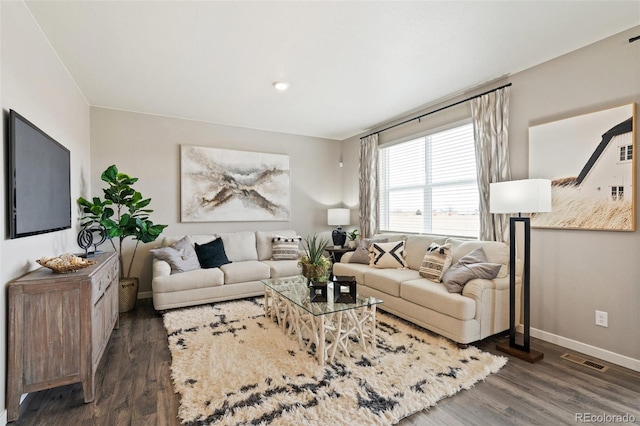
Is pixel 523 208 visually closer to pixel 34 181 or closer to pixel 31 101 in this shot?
pixel 34 181

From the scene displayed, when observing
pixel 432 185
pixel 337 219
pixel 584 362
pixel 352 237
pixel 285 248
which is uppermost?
pixel 432 185

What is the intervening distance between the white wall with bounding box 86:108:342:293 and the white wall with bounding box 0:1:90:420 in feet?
2.86

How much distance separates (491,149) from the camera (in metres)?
3.40

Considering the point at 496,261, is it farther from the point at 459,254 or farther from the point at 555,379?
the point at 555,379

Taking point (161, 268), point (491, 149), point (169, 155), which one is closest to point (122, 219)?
point (161, 268)

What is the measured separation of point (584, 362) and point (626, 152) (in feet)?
5.55

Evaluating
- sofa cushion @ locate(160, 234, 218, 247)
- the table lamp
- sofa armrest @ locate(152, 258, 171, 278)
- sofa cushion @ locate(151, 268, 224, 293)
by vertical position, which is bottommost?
sofa cushion @ locate(151, 268, 224, 293)

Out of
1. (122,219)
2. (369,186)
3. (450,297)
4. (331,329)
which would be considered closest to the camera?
(331,329)

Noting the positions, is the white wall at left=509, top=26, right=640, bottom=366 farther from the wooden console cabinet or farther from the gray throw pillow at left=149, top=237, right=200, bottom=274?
the gray throw pillow at left=149, top=237, right=200, bottom=274

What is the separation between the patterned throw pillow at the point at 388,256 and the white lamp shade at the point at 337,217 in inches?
52.4

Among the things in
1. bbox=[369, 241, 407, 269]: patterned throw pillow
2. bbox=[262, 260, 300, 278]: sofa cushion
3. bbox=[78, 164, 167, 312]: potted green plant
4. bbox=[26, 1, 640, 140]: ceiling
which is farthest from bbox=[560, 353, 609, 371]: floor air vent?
bbox=[78, 164, 167, 312]: potted green plant

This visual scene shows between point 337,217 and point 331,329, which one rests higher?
point 337,217

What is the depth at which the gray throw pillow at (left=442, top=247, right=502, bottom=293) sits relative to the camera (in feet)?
9.52

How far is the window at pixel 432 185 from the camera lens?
3785 millimetres
